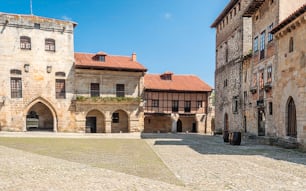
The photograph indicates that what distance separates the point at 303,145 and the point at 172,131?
21.0 meters

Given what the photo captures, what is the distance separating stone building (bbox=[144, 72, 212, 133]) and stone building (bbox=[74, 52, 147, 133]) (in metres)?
3.05

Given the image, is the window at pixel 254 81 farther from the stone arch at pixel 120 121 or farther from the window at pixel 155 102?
the stone arch at pixel 120 121

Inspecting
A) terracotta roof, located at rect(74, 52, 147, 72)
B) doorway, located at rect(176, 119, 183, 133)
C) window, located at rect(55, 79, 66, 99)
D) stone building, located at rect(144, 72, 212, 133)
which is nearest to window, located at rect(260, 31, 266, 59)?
terracotta roof, located at rect(74, 52, 147, 72)

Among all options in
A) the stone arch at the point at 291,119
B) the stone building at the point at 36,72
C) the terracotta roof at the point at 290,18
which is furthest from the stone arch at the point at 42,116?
the terracotta roof at the point at 290,18

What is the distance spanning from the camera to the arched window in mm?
15107

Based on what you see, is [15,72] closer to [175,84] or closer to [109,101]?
[109,101]

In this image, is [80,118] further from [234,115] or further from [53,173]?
[53,173]

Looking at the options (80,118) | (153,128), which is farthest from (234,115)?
(80,118)

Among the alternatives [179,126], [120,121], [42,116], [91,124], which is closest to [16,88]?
[42,116]

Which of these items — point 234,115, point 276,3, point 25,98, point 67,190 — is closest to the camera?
point 67,190

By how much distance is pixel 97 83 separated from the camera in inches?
1158

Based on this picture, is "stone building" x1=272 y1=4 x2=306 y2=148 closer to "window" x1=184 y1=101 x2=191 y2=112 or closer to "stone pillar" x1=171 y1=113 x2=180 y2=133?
"stone pillar" x1=171 y1=113 x2=180 y2=133

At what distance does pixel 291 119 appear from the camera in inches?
607

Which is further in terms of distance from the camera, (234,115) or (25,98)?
(25,98)
